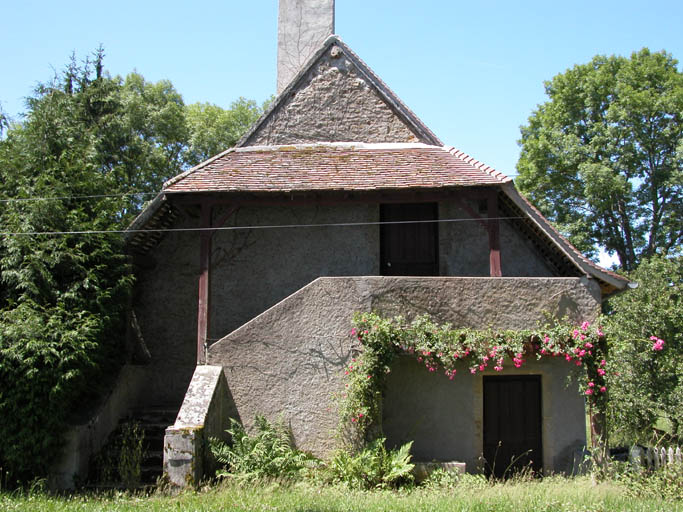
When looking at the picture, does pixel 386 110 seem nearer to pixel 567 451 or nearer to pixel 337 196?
pixel 337 196

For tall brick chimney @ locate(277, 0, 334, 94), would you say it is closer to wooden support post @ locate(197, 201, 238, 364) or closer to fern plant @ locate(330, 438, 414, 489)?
wooden support post @ locate(197, 201, 238, 364)

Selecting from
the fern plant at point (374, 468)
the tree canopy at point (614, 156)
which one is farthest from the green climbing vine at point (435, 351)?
the tree canopy at point (614, 156)

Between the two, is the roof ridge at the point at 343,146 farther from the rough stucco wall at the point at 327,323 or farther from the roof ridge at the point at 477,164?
the rough stucco wall at the point at 327,323

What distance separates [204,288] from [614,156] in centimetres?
1850

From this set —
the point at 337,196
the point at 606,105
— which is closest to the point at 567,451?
the point at 337,196

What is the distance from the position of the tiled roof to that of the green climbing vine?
2615 mm

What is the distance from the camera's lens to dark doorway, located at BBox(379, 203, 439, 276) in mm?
11875

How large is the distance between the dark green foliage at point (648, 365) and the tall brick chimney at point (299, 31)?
31.1 feet

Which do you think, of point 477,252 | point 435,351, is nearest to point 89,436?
point 435,351

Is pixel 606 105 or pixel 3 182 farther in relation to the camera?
pixel 606 105

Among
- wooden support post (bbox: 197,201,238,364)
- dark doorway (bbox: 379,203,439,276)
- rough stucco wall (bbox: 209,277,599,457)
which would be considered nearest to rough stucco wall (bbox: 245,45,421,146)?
dark doorway (bbox: 379,203,439,276)

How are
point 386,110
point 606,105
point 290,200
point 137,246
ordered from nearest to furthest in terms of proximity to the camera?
point 290,200 < point 137,246 < point 386,110 < point 606,105

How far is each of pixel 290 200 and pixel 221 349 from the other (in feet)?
9.33

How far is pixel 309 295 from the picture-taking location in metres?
9.05
